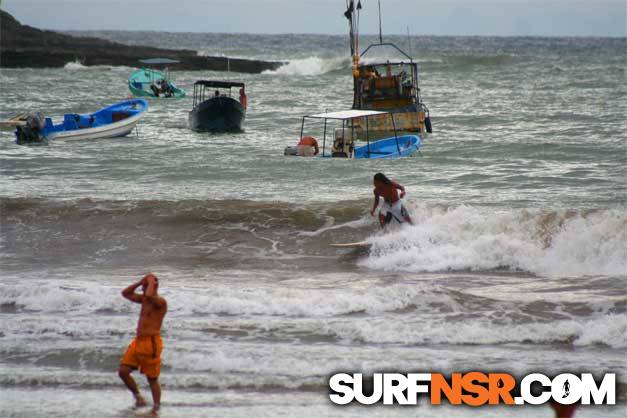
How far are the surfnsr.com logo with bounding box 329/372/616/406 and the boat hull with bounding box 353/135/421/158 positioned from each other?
14.2 m

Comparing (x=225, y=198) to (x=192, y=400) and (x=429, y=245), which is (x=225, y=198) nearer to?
(x=429, y=245)

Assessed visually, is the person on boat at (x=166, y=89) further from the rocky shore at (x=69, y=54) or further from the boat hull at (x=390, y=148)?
the boat hull at (x=390, y=148)

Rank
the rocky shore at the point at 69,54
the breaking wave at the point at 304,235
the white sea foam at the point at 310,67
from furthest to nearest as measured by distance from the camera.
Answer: the white sea foam at the point at 310,67, the rocky shore at the point at 69,54, the breaking wave at the point at 304,235

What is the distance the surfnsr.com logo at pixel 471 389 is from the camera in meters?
7.52

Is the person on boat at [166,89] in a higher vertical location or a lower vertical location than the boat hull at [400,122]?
higher

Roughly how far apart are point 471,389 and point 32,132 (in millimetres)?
21742

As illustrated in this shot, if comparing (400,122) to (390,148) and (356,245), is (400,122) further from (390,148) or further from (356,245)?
(356,245)

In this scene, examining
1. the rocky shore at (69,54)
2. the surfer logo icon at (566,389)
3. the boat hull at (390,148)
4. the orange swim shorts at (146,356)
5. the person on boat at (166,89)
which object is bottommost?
the surfer logo icon at (566,389)

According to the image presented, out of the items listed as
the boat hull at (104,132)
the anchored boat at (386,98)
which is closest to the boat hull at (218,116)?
the boat hull at (104,132)

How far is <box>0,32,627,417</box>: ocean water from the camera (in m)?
8.20

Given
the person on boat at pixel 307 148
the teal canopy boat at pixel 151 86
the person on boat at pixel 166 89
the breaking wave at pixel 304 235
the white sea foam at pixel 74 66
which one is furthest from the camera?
the white sea foam at pixel 74 66

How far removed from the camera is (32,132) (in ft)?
88.0

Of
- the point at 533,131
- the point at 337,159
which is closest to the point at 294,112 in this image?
the point at 533,131

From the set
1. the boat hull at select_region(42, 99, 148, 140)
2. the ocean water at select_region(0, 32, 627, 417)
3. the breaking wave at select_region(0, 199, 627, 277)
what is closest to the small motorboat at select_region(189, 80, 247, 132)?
the ocean water at select_region(0, 32, 627, 417)
